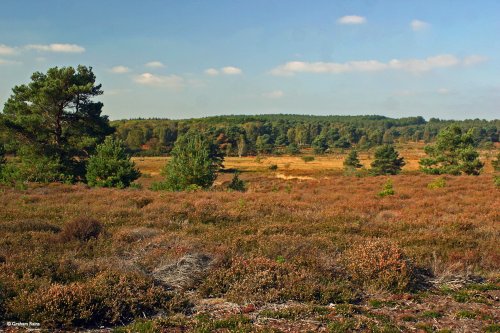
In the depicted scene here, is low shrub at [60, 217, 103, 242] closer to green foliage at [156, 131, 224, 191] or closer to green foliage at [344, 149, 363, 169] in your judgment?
green foliage at [156, 131, 224, 191]

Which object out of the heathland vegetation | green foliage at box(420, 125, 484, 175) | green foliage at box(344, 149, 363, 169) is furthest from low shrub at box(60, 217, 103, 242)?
green foliage at box(344, 149, 363, 169)

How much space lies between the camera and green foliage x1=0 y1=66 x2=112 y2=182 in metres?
29.8

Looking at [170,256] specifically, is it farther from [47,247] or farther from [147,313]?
[47,247]

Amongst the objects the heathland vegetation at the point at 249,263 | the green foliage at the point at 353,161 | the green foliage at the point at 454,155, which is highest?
the green foliage at the point at 454,155

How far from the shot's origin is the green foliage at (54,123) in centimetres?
2981

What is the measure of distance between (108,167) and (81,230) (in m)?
17.2

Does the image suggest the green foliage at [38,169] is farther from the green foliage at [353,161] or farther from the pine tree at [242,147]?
the pine tree at [242,147]

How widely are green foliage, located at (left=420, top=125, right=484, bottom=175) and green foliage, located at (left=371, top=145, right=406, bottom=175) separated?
838cm

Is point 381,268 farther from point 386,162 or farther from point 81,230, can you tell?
point 386,162

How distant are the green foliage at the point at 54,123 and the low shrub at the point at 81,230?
19729mm

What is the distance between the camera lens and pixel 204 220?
1466 cm

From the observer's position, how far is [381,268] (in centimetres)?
792

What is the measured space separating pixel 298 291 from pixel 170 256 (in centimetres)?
325

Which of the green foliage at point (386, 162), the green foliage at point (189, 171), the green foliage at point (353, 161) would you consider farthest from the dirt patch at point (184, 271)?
the green foliage at point (353, 161)
